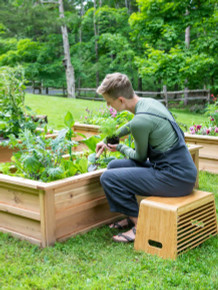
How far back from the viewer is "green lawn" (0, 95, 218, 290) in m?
2.37

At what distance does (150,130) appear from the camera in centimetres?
281

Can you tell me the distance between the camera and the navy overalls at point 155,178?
9.50 feet

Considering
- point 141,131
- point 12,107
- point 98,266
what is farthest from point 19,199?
point 12,107

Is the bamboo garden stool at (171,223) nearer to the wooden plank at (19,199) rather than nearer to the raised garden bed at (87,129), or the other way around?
the wooden plank at (19,199)

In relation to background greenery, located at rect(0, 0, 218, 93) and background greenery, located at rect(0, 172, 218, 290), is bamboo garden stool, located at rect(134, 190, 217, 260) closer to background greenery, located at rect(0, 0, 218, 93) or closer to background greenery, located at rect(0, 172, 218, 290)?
background greenery, located at rect(0, 172, 218, 290)

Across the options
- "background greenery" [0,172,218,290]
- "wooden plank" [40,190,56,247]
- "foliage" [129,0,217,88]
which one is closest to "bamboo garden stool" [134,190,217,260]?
"background greenery" [0,172,218,290]

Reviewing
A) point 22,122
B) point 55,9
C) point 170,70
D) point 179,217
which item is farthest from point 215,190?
point 55,9

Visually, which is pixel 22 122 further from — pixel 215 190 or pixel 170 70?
pixel 170 70

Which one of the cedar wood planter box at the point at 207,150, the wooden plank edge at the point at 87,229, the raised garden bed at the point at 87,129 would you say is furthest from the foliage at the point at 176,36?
the wooden plank edge at the point at 87,229

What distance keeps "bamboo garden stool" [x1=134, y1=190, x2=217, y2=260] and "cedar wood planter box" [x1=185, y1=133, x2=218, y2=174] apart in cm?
203

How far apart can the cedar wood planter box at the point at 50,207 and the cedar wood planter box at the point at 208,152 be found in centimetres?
218

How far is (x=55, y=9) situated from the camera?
20062mm

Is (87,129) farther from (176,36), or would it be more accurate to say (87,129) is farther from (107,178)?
(176,36)

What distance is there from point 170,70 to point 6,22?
51.0 feet
